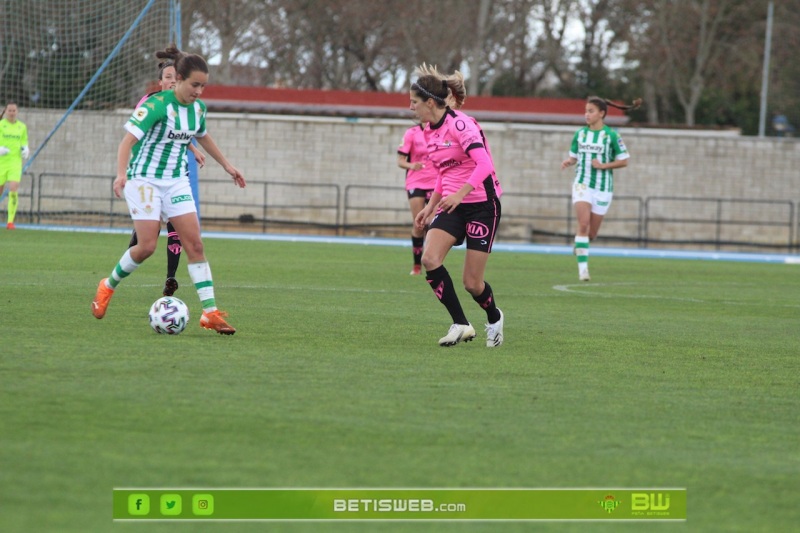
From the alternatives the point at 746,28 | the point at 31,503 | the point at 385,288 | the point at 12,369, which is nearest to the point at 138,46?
the point at 385,288

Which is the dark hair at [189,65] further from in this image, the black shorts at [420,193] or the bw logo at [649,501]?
the black shorts at [420,193]

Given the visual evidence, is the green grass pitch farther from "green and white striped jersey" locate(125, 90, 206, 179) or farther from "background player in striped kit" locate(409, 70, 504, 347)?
"green and white striped jersey" locate(125, 90, 206, 179)

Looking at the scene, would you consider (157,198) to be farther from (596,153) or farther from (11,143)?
(11,143)

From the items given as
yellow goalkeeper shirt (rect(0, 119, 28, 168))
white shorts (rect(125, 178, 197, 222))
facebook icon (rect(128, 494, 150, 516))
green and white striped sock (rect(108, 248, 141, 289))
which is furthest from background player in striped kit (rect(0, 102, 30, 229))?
facebook icon (rect(128, 494, 150, 516))

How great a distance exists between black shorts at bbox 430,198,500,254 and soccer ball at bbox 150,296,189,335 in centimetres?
191

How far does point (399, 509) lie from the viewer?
425 centimetres

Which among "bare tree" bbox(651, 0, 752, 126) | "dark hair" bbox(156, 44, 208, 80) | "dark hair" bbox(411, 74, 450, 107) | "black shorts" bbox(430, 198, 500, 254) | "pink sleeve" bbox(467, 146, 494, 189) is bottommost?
"black shorts" bbox(430, 198, 500, 254)

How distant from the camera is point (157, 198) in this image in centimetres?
890

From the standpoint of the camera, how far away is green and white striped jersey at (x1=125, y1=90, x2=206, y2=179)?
8734 millimetres

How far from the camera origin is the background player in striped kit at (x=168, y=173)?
344 inches

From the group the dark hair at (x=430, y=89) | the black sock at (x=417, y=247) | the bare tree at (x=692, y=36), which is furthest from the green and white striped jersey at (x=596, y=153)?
the bare tree at (x=692, y=36)

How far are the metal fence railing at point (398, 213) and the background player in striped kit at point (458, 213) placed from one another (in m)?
21.4

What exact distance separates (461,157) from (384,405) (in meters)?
3.23

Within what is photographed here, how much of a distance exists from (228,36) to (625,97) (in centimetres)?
2006
